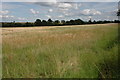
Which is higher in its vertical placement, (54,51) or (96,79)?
(54,51)

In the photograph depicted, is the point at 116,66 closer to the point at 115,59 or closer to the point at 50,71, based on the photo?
the point at 115,59

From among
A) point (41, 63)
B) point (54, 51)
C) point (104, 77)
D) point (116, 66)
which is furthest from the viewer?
point (54, 51)

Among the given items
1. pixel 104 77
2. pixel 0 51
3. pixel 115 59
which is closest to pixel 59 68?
pixel 104 77

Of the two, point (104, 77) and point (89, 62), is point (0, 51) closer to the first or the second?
point (89, 62)

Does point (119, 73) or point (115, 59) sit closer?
point (119, 73)

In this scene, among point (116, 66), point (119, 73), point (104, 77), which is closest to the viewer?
point (104, 77)

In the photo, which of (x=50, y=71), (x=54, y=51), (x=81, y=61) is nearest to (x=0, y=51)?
(x=54, y=51)

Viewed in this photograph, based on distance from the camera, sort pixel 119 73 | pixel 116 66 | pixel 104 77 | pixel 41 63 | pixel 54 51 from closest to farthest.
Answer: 1. pixel 104 77
2. pixel 119 73
3. pixel 116 66
4. pixel 41 63
5. pixel 54 51

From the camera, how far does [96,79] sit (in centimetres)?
289

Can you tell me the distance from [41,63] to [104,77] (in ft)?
5.34

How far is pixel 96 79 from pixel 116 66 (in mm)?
791

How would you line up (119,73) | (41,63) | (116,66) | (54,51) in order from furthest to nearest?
(54,51)
(41,63)
(116,66)
(119,73)

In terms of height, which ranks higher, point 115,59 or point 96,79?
point 115,59

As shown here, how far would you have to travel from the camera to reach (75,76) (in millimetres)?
2967
